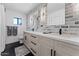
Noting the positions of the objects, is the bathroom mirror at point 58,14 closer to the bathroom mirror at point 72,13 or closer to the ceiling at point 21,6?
the bathroom mirror at point 72,13

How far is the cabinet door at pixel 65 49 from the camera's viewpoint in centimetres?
93

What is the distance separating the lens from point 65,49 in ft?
3.59

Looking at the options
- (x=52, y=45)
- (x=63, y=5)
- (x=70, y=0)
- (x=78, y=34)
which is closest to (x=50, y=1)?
(x=63, y=5)

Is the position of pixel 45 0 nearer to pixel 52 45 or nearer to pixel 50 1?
pixel 50 1

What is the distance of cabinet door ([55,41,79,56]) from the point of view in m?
0.93

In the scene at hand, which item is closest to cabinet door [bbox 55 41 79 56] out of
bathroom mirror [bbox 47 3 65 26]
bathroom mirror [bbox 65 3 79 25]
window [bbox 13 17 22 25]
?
bathroom mirror [bbox 65 3 79 25]

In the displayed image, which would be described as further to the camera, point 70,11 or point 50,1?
point 50,1

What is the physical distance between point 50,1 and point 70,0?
3.11 feet

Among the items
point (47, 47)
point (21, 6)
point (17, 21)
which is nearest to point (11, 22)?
point (17, 21)

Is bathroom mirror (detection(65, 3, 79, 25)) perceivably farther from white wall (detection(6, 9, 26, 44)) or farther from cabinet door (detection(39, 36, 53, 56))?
white wall (detection(6, 9, 26, 44))

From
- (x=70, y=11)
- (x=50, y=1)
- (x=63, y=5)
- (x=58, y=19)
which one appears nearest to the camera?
(x=70, y=11)

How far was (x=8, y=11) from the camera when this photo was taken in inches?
174

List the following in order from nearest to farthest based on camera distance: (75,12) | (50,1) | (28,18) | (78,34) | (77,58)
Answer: (77,58), (78,34), (75,12), (50,1), (28,18)

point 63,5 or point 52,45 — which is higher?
point 63,5
